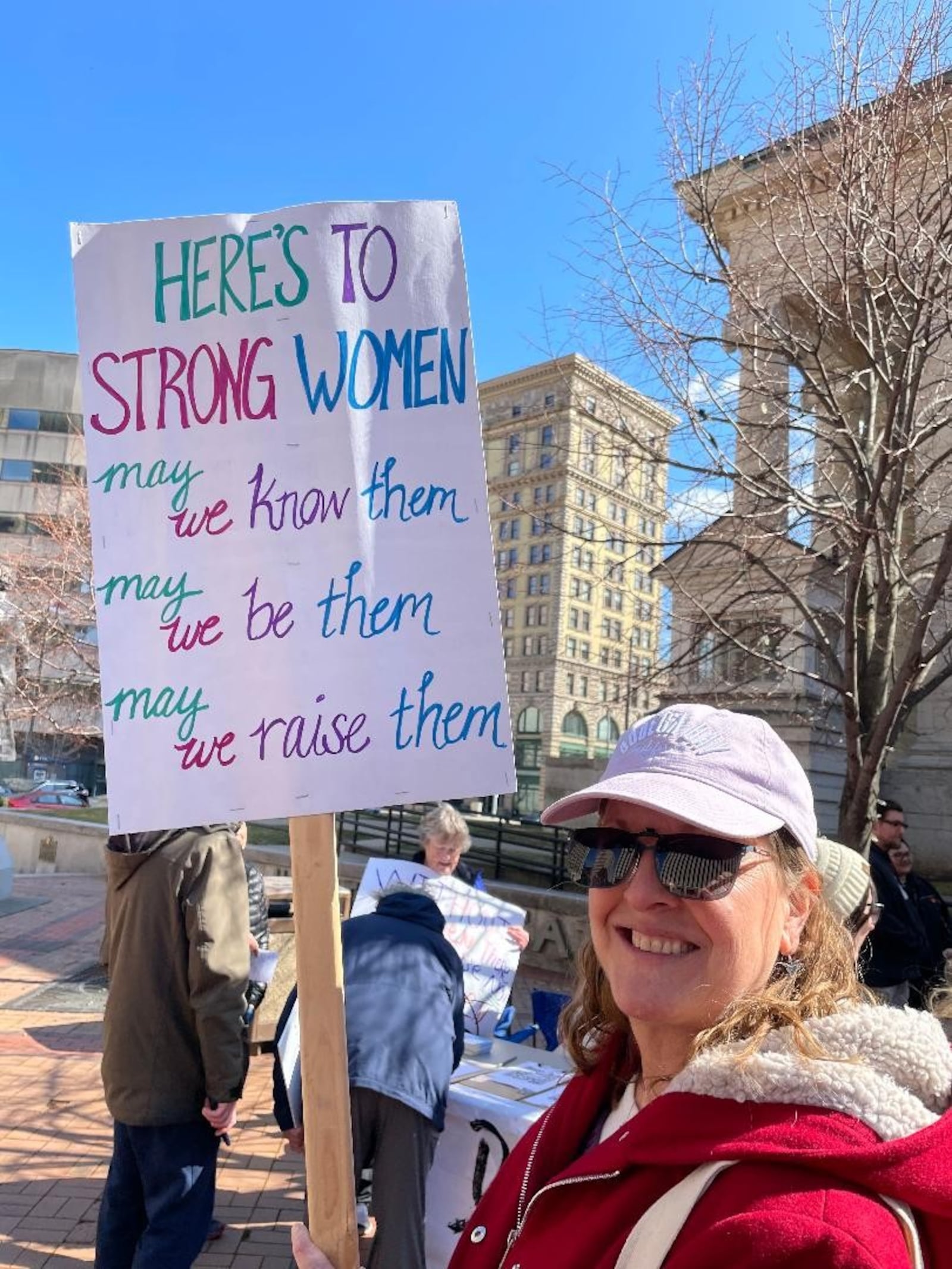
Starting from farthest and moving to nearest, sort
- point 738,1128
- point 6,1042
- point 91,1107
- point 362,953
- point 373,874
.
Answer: point 6,1042, point 91,1107, point 373,874, point 362,953, point 738,1128

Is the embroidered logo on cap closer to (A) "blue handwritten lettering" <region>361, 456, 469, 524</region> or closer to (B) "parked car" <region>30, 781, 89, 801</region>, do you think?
(A) "blue handwritten lettering" <region>361, 456, 469, 524</region>

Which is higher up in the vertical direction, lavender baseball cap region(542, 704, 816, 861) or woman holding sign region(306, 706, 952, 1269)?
lavender baseball cap region(542, 704, 816, 861)

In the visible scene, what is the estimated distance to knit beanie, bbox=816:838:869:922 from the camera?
3.32 metres

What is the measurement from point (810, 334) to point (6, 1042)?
8.83 m

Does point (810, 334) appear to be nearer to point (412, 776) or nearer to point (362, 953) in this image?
point (362, 953)

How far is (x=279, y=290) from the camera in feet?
6.94

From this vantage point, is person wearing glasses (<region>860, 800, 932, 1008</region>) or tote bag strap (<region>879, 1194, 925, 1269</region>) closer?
tote bag strap (<region>879, 1194, 925, 1269</region>)

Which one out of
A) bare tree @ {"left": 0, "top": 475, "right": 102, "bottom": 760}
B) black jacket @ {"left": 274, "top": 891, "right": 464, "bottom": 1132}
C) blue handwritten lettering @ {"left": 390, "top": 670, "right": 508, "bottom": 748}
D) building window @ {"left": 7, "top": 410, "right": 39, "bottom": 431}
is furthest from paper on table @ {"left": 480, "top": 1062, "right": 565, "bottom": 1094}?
building window @ {"left": 7, "top": 410, "right": 39, "bottom": 431}

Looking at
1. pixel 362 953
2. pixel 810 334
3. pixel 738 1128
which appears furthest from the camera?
pixel 810 334

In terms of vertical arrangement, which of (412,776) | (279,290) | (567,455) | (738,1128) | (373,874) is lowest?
(373,874)

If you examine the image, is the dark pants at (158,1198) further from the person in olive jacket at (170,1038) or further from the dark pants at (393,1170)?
the dark pants at (393,1170)

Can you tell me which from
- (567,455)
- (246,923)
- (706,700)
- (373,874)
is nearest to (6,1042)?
(373,874)

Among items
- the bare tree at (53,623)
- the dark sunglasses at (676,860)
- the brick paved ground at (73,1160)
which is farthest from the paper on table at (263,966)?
the bare tree at (53,623)

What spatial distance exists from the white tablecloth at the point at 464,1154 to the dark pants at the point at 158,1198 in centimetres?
84
